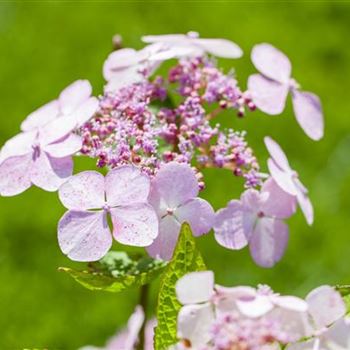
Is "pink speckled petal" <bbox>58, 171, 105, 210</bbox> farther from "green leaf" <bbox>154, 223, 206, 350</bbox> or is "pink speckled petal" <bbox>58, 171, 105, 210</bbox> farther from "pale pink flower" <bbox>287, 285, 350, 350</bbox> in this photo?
"pale pink flower" <bbox>287, 285, 350, 350</bbox>

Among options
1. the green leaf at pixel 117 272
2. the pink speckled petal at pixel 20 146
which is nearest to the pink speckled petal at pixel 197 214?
the green leaf at pixel 117 272

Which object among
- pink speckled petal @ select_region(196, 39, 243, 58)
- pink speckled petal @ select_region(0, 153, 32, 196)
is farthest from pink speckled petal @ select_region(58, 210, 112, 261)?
pink speckled petal @ select_region(196, 39, 243, 58)

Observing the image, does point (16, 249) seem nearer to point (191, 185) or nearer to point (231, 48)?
point (231, 48)

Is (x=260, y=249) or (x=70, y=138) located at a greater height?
(x=70, y=138)

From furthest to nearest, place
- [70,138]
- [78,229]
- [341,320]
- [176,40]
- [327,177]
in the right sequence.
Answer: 1. [327,177]
2. [176,40]
3. [70,138]
4. [78,229]
5. [341,320]

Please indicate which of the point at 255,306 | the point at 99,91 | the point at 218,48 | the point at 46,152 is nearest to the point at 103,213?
the point at 46,152

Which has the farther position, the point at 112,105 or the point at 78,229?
the point at 112,105

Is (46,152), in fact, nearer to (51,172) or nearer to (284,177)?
(51,172)

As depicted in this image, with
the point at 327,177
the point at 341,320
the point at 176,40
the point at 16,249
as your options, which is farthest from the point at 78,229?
the point at 327,177
